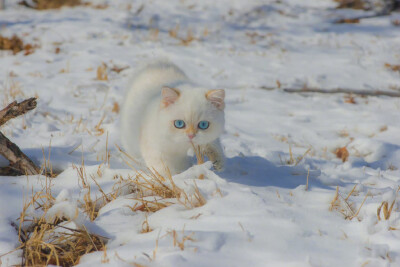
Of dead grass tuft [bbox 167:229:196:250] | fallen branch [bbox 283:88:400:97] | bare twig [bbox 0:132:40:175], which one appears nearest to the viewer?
dead grass tuft [bbox 167:229:196:250]

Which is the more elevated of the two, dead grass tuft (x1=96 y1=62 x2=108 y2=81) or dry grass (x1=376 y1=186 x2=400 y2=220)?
dead grass tuft (x1=96 y1=62 x2=108 y2=81)

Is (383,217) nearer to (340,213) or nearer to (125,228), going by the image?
(340,213)

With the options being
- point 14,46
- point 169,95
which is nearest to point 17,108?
point 169,95

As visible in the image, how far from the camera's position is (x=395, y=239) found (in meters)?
1.71

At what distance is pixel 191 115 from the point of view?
2.51 meters

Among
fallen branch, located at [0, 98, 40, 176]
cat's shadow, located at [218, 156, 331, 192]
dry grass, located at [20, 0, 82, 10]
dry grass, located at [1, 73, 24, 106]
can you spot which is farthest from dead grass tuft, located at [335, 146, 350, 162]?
dry grass, located at [20, 0, 82, 10]

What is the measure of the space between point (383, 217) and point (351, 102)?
13.2 ft

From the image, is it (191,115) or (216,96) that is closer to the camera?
(191,115)

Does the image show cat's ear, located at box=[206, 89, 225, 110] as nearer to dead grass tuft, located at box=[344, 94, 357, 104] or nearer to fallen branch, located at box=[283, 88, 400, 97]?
fallen branch, located at box=[283, 88, 400, 97]

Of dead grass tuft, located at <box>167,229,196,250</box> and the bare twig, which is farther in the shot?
the bare twig

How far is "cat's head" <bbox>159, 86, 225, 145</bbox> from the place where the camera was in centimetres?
251

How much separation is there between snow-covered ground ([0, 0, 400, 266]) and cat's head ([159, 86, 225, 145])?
0.92 feet

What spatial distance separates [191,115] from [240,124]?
2.20 m

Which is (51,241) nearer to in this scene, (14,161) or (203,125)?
(14,161)
